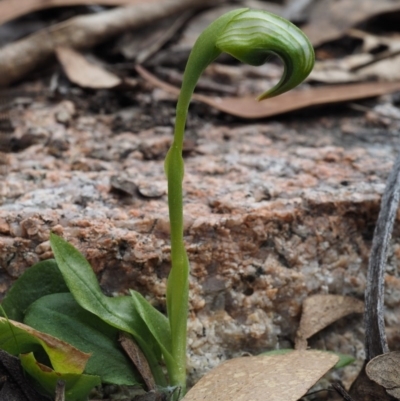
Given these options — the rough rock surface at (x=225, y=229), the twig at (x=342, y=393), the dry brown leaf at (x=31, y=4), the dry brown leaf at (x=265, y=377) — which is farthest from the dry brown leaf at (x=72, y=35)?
the twig at (x=342, y=393)

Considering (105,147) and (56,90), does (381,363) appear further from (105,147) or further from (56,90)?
(56,90)

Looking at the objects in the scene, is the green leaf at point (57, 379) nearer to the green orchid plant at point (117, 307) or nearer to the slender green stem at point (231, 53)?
the green orchid plant at point (117, 307)

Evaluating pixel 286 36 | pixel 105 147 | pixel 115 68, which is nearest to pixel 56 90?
pixel 115 68

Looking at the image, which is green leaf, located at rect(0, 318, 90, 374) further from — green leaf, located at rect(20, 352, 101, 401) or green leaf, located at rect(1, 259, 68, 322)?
green leaf, located at rect(1, 259, 68, 322)

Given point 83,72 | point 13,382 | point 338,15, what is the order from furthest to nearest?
point 338,15 < point 83,72 < point 13,382

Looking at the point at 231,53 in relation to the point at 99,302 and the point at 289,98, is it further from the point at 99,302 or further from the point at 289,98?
the point at 289,98

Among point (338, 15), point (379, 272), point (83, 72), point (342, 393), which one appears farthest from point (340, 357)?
point (338, 15)

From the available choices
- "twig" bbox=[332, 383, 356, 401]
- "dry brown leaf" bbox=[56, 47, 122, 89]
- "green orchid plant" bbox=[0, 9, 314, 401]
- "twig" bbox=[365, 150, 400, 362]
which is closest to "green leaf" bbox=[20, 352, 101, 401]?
"green orchid plant" bbox=[0, 9, 314, 401]
